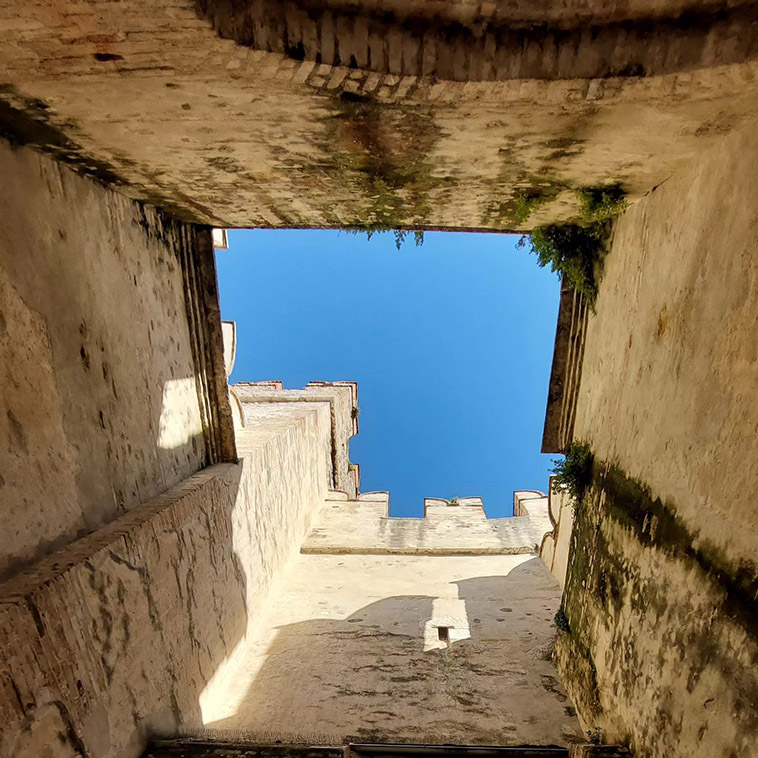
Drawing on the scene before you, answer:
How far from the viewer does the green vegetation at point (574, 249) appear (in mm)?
3852

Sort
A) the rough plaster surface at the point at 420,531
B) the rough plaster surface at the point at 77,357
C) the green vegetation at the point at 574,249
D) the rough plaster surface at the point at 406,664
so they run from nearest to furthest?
1. the rough plaster surface at the point at 77,357
2. the rough plaster surface at the point at 406,664
3. the green vegetation at the point at 574,249
4. the rough plaster surface at the point at 420,531

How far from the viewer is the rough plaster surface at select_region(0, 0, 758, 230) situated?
1.61m

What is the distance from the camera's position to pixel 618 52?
1.69 m

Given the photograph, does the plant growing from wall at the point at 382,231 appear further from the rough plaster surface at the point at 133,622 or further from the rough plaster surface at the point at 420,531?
the rough plaster surface at the point at 420,531

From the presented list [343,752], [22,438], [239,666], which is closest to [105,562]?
[22,438]

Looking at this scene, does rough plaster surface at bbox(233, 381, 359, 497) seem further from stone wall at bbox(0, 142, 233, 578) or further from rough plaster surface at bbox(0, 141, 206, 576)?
rough plaster surface at bbox(0, 141, 206, 576)

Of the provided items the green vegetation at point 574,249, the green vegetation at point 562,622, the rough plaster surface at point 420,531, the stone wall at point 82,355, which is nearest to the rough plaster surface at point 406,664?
the green vegetation at point 562,622

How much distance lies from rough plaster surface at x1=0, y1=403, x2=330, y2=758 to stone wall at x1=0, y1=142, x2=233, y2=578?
0.21 m

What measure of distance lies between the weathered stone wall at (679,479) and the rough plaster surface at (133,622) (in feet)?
8.89

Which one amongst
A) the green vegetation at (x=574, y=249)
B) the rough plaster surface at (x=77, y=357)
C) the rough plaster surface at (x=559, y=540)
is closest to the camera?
the rough plaster surface at (x=77, y=357)

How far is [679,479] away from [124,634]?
2.99 m

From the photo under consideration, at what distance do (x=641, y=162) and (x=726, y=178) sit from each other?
1.58 ft

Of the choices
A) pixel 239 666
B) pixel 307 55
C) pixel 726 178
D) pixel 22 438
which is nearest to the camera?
pixel 307 55

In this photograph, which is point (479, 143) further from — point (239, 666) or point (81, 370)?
point (239, 666)
